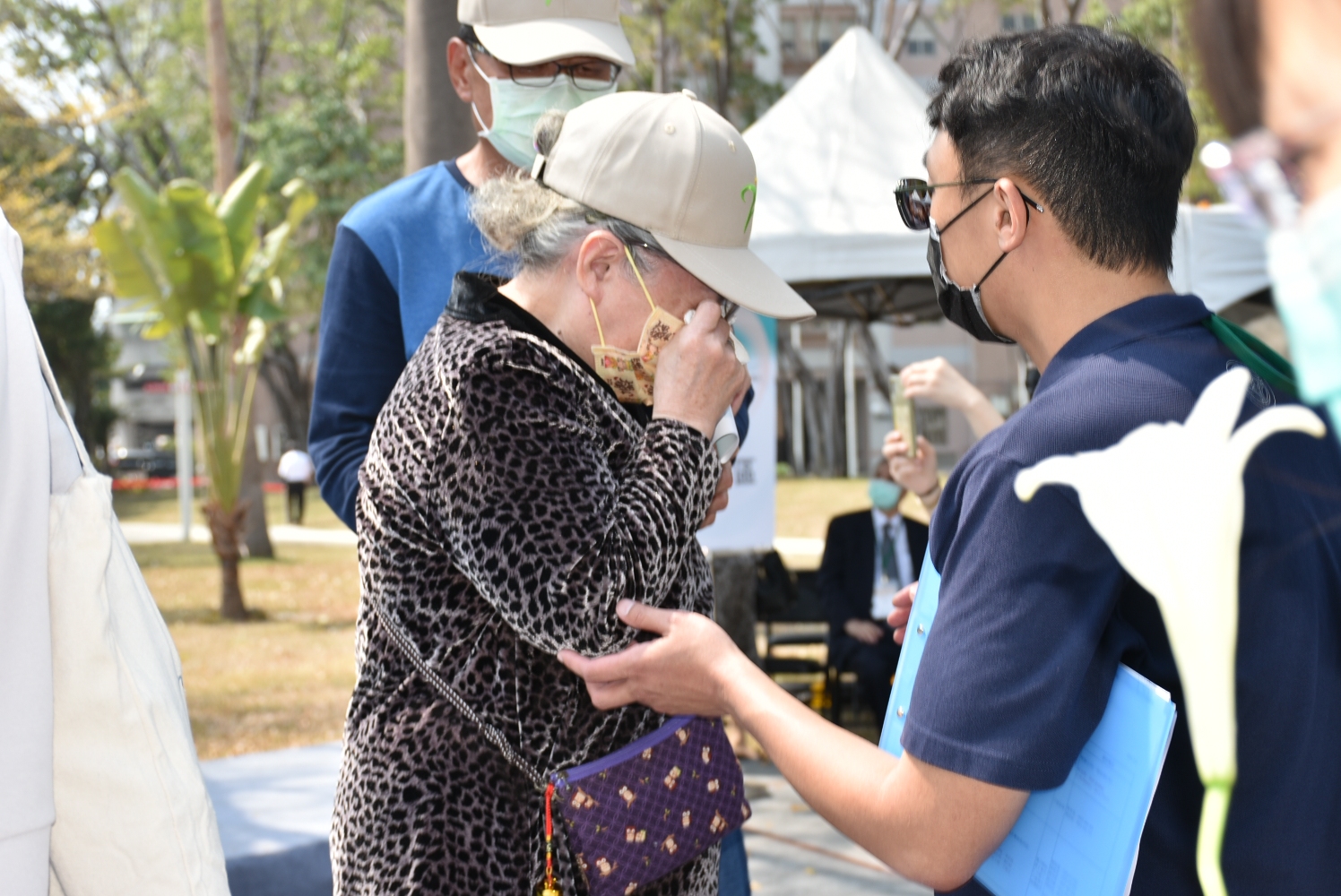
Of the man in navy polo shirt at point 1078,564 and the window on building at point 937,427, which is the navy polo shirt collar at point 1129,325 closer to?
the man in navy polo shirt at point 1078,564

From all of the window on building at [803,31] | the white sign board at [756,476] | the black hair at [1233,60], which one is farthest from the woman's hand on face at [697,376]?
the window on building at [803,31]

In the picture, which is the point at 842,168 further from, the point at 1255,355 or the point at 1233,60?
the point at 1233,60

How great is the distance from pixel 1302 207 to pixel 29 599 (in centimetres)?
120

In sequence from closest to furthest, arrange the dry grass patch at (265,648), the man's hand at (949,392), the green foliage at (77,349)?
the man's hand at (949,392), the dry grass patch at (265,648), the green foliage at (77,349)

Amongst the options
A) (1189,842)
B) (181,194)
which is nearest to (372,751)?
(1189,842)

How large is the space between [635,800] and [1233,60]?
128cm

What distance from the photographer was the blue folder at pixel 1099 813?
98 cm

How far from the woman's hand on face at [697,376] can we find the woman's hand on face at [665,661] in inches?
9.8

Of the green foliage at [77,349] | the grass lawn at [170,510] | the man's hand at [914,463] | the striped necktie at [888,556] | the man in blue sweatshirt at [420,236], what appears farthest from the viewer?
the green foliage at [77,349]

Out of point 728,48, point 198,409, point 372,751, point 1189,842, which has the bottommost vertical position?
point 198,409

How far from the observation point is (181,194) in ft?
33.1

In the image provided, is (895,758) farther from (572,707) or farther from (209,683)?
(209,683)

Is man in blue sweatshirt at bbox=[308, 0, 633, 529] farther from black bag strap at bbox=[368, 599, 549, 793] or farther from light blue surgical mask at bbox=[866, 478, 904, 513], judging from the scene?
light blue surgical mask at bbox=[866, 478, 904, 513]

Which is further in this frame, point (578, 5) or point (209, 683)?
point (209, 683)
